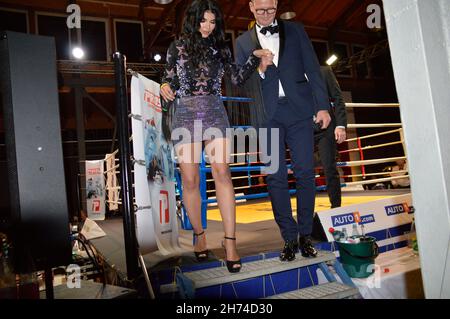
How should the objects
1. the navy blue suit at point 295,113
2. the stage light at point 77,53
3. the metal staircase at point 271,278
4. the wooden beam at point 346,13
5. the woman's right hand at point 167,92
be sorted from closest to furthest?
the metal staircase at point 271,278, the woman's right hand at point 167,92, the navy blue suit at point 295,113, the stage light at point 77,53, the wooden beam at point 346,13

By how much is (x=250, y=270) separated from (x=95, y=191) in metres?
4.83

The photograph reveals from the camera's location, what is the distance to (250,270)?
1561 mm

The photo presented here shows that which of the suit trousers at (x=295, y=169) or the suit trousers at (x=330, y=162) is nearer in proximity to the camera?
the suit trousers at (x=295, y=169)

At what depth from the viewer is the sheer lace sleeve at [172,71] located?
173cm

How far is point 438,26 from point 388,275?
145 cm

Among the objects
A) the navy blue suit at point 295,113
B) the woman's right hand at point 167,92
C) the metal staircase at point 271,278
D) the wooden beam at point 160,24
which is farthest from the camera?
the wooden beam at point 160,24

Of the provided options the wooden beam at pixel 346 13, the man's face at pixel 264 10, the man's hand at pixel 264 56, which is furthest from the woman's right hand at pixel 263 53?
the wooden beam at pixel 346 13

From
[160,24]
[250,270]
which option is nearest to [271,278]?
[250,270]

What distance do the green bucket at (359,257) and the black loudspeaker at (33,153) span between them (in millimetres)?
1443

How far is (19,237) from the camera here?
1.21 meters

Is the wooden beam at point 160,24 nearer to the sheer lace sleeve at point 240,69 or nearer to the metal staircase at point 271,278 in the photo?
the sheer lace sleeve at point 240,69

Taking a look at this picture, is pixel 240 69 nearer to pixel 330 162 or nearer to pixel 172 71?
pixel 172 71
